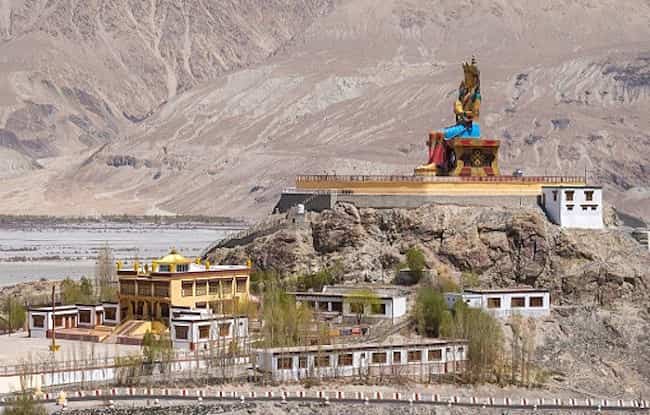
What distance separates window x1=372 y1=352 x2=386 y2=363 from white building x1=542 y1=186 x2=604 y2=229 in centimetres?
1207

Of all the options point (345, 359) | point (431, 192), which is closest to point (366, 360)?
point (345, 359)

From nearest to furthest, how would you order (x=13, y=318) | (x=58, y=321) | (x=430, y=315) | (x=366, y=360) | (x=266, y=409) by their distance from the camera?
(x=266, y=409) < (x=366, y=360) < (x=430, y=315) < (x=58, y=321) < (x=13, y=318)

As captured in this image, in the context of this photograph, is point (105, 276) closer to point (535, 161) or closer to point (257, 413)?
point (257, 413)

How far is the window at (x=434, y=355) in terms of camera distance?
4638 cm

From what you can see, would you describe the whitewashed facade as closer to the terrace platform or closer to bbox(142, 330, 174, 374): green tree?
bbox(142, 330, 174, 374): green tree

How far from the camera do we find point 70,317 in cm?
5100

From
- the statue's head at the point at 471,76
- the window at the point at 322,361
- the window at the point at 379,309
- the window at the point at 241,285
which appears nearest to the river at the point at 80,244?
the statue's head at the point at 471,76

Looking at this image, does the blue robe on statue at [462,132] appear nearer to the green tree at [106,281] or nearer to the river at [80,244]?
the green tree at [106,281]

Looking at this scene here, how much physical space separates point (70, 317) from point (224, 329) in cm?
598

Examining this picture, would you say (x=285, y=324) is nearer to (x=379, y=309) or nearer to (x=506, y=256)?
(x=379, y=309)

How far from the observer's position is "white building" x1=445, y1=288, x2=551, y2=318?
50031 millimetres

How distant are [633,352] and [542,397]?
6.05 m

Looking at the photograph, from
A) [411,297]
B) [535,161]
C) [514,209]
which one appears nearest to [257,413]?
[411,297]

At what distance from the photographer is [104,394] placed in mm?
40406
